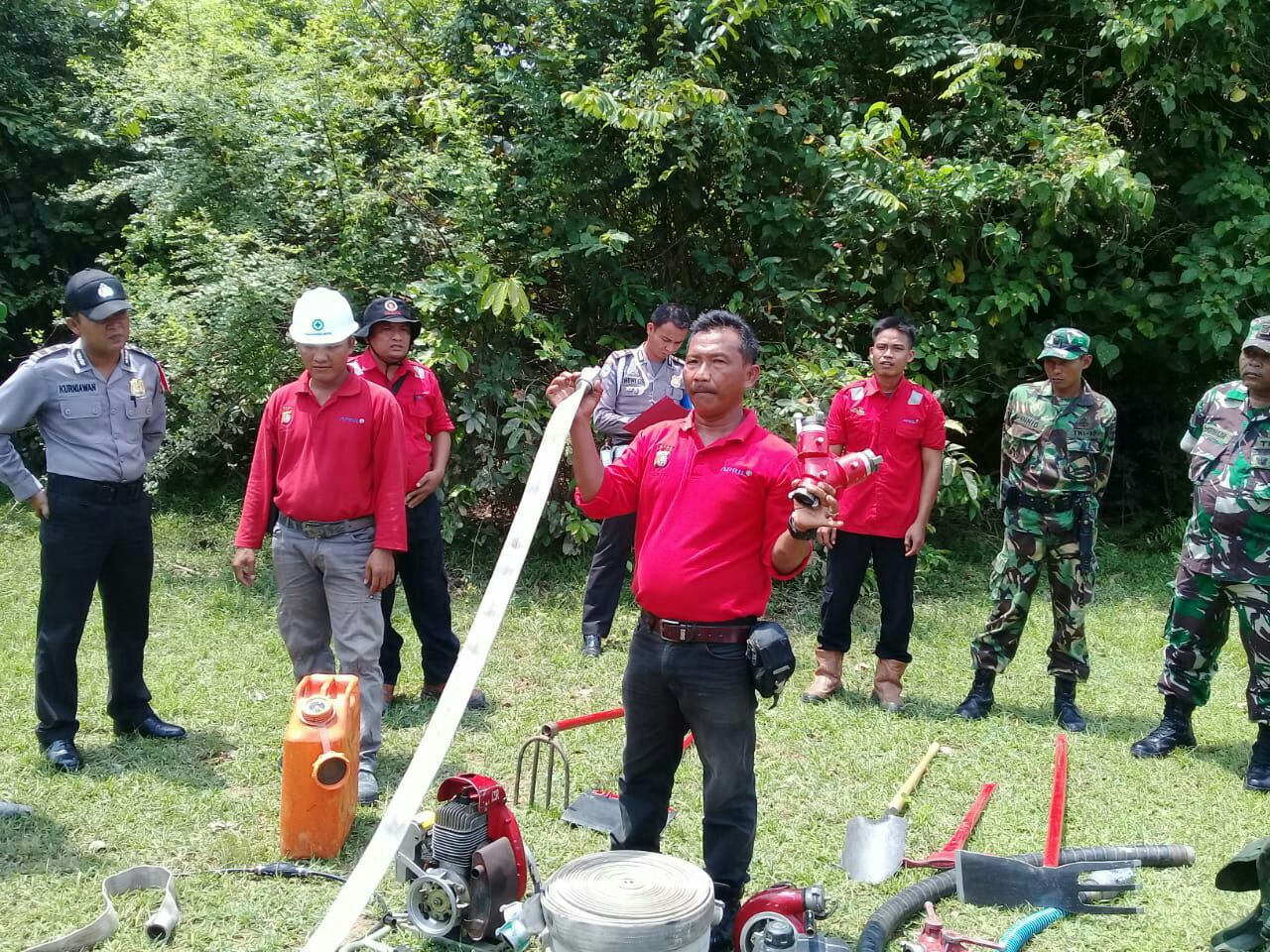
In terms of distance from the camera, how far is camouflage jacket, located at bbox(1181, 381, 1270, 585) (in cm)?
529

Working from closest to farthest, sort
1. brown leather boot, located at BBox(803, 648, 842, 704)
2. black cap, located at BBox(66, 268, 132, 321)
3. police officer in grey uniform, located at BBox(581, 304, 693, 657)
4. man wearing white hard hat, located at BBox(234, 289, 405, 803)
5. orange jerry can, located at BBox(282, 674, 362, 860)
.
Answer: orange jerry can, located at BBox(282, 674, 362, 860) → man wearing white hard hat, located at BBox(234, 289, 405, 803) → black cap, located at BBox(66, 268, 132, 321) → brown leather boot, located at BBox(803, 648, 842, 704) → police officer in grey uniform, located at BBox(581, 304, 693, 657)

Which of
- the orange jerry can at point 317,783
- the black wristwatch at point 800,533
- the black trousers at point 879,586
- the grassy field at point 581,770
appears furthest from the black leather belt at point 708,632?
the black trousers at point 879,586

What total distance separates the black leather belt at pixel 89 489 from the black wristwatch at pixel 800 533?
341 centimetres

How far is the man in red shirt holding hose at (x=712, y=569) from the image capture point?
3.54m

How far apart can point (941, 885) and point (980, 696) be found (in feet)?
7.59

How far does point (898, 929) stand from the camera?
3895mm

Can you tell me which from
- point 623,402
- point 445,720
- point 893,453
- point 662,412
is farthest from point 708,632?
point 623,402

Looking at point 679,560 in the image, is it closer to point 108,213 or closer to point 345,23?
point 345,23

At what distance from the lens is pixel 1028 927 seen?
3883 millimetres

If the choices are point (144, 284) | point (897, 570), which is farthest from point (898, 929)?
point (144, 284)

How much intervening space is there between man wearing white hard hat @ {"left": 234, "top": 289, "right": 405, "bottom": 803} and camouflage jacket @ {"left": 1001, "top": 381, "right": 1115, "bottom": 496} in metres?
3.29

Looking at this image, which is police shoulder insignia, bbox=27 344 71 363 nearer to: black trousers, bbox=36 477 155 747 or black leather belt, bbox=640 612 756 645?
black trousers, bbox=36 477 155 747

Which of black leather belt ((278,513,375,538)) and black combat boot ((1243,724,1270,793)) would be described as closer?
black leather belt ((278,513,375,538))

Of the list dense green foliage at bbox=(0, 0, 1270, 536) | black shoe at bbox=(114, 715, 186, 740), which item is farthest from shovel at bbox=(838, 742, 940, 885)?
dense green foliage at bbox=(0, 0, 1270, 536)
